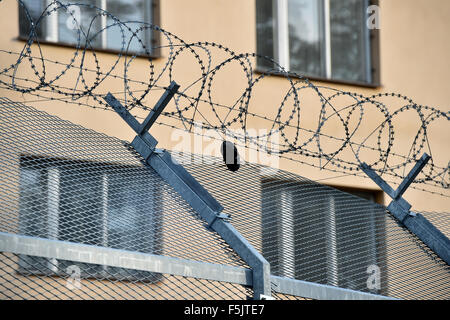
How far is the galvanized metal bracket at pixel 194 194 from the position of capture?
655cm

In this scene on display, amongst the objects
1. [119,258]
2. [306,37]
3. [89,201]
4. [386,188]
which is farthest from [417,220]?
[306,37]

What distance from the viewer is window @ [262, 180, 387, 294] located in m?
7.76

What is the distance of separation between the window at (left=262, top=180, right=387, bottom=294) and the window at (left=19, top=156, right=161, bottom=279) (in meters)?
1.11

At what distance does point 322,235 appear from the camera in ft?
27.1

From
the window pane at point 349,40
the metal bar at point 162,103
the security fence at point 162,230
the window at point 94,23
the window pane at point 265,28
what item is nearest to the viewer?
the security fence at point 162,230

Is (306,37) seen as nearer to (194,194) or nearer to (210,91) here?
(210,91)

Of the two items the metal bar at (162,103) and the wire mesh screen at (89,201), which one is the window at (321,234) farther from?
the metal bar at (162,103)

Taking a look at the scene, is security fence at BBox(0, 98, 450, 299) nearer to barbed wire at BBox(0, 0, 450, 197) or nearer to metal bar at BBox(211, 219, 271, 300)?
metal bar at BBox(211, 219, 271, 300)

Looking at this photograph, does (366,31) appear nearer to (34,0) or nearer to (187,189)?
(34,0)

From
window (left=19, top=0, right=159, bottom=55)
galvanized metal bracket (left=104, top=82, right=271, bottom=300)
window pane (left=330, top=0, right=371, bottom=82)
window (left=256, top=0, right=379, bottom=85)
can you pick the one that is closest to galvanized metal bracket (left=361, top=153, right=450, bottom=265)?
galvanized metal bracket (left=104, top=82, right=271, bottom=300)

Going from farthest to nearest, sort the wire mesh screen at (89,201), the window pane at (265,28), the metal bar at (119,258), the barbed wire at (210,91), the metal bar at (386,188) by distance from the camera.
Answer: the window pane at (265,28)
the barbed wire at (210,91)
the metal bar at (386,188)
the wire mesh screen at (89,201)
the metal bar at (119,258)

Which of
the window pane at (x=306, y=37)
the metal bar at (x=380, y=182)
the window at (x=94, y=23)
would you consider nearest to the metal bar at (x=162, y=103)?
the metal bar at (x=380, y=182)

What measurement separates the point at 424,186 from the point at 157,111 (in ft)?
21.2
